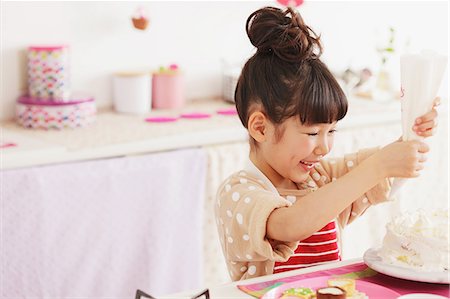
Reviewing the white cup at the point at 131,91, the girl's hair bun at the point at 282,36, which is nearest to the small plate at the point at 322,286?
the girl's hair bun at the point at 282,36

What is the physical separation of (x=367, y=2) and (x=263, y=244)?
2289 mm

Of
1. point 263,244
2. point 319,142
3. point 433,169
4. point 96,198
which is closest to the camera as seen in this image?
point 263,244

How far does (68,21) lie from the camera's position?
2.78 metres

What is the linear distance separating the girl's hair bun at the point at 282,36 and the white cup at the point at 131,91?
4.48ft

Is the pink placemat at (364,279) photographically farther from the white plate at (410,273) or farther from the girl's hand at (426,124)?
the girl's hand at (426,124)

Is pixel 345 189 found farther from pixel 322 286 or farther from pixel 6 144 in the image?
pixel 6 144

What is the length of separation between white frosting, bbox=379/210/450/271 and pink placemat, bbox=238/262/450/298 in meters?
0.03

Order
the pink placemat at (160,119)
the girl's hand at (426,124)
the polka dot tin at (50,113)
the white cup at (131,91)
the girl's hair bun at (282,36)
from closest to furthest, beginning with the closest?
the girl's hand at (426,124), the girl's hair bun at (282,36), the polka dot tin at (50,113), the pink placemat at (160,119), the white cup at (131,91)

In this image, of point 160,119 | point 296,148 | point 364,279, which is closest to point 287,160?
point 296,148

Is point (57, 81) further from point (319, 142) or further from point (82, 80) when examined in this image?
point (319, 142)

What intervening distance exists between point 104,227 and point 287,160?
1034 millimetres

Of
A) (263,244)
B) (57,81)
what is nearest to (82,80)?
(57,81)

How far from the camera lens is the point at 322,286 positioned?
1368 mm

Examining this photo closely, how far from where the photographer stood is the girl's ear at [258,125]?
1.54 meters
